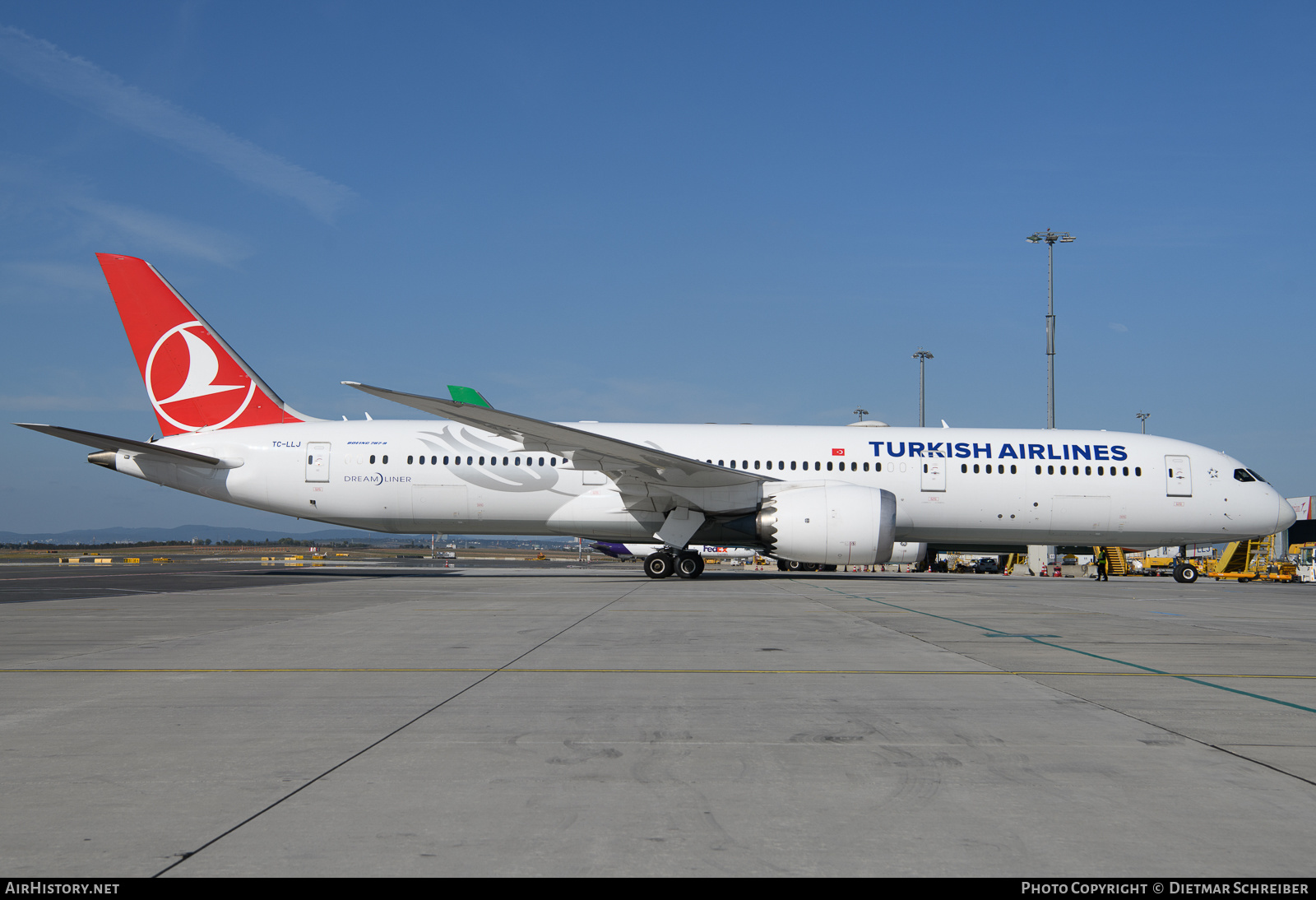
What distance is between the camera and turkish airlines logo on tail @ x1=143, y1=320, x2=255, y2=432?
22281 millimetres

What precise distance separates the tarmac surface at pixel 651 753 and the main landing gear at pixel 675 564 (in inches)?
473

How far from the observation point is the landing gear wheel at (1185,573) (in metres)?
24.0

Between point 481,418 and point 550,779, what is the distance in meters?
15.7

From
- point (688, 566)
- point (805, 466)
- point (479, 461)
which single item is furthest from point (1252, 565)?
point (479, 461)

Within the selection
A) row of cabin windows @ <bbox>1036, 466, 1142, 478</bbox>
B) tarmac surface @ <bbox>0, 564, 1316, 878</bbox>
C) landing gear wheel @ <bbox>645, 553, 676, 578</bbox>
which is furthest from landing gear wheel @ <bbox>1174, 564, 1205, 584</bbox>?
tarmac surface @ <bbox>0, 564, 1316, 878</bbox>

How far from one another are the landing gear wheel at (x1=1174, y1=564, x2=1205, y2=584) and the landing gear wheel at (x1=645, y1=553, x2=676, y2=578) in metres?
14.2

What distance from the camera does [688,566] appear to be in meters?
21.4

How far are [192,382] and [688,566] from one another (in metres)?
13.3

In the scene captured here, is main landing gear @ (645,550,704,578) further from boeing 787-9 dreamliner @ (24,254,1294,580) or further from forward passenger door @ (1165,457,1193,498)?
forward passenger door @ (1165,457,1193,498)

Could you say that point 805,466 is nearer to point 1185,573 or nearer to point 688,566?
point 688,566

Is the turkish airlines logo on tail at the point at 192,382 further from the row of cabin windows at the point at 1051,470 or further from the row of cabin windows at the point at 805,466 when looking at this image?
the row of cabin windows at the point at 1051,470

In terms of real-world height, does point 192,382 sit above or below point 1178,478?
above

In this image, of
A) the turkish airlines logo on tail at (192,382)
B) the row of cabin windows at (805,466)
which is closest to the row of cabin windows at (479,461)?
the row of cabin windows at (805,466)

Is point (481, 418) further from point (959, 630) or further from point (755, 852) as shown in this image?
point (755, 852)
